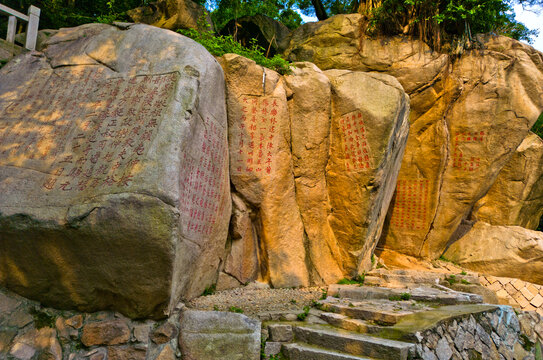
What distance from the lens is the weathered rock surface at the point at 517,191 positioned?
1052 centimetres

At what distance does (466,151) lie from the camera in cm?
915

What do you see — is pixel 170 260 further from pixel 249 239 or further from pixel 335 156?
pixel 335 156

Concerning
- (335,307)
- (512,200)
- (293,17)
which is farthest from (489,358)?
(293,17)

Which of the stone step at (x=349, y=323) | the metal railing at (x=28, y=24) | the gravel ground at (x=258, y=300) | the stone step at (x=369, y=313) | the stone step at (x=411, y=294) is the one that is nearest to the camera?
the stone step at (x=349, y=323)

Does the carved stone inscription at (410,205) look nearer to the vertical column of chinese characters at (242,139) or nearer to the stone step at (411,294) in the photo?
the stone step at (411,294)

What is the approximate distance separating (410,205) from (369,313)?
16.5 ft

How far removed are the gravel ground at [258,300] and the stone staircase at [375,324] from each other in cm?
35

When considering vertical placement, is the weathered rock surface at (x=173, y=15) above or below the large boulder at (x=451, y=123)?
above

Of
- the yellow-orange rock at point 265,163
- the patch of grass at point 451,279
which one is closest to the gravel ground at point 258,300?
the yellow-orange rock at point 265,163

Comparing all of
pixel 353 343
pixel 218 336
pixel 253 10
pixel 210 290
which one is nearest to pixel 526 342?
pixel 353 343

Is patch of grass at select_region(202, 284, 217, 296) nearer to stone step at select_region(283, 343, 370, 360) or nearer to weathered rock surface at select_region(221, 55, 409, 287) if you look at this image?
weathered rock surface at select_region(221, 55, 409, 287)

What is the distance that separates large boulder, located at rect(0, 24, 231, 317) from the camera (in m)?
4.11

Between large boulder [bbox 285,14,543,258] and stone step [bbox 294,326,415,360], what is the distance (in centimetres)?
533

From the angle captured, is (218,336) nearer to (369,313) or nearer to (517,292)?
(369,313)
